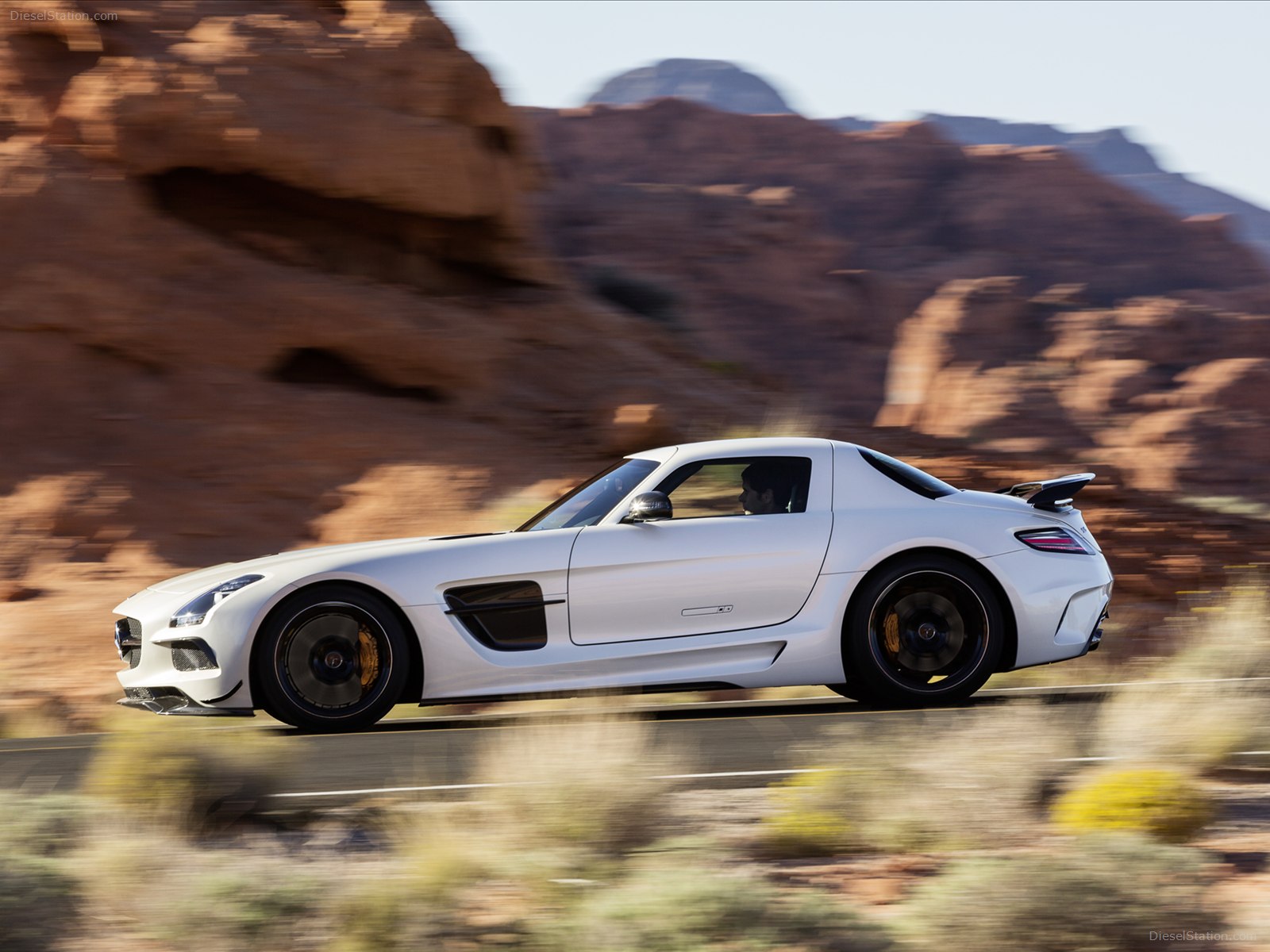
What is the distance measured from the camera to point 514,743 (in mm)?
6141

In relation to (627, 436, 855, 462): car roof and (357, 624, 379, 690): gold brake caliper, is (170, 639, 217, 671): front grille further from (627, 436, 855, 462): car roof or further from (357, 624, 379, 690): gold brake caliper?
(627, 436, 855, 462): car roof

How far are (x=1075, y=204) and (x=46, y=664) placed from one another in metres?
64.6

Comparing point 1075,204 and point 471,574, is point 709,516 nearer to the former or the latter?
point 471,574

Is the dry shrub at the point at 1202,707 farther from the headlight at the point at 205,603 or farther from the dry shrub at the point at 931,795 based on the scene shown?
the headlight at the point at 205,603

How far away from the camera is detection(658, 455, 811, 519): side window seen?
788 cm

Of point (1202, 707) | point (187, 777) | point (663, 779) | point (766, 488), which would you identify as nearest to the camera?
point (187, 777)

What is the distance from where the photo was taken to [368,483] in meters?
18.9

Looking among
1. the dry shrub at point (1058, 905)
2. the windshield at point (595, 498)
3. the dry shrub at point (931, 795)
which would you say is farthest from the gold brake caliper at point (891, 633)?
the dry shrub at point (1058, 905)

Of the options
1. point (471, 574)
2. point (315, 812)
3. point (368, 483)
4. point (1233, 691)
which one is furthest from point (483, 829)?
point (368, 483)

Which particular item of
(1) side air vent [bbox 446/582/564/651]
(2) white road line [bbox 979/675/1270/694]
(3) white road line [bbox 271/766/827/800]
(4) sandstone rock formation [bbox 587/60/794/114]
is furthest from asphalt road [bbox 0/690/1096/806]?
(4) sandstone rock formation [bbox 587/60/794/114]

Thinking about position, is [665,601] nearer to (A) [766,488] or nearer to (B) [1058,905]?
(A) [766,488]

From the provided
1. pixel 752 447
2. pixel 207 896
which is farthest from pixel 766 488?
pixel 207 896

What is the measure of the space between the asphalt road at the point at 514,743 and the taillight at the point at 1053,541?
858 mm

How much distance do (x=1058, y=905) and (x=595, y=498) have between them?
4.24 metres
